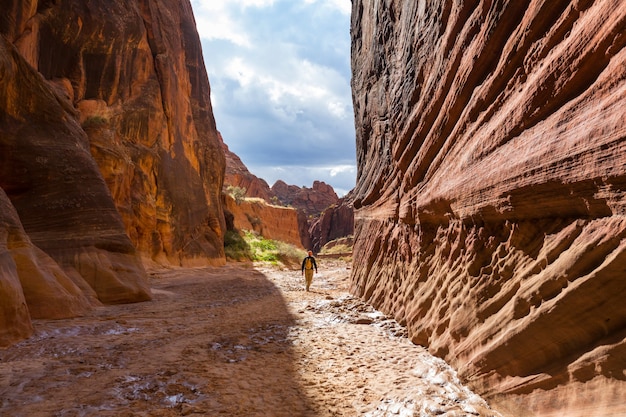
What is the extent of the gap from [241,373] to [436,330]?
2191 mm

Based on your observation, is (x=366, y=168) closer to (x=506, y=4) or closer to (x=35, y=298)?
(x=506, y=4)

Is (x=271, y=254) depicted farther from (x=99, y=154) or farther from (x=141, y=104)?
(x=99, y=154)

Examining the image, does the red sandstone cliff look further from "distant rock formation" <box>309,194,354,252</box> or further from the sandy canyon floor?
"distant rock formation" <box>309,194,354,252</box>

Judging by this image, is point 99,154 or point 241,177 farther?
point 241,177

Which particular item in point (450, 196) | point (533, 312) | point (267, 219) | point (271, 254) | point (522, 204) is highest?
point (267, 219)

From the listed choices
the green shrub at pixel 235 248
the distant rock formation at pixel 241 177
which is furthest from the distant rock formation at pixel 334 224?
the green shrub at pixel 235 248

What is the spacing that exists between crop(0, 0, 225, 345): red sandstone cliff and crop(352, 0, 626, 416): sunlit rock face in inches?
204

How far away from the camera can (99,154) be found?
39.4 feet

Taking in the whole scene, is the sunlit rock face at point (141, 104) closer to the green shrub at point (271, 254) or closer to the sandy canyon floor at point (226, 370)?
the green shrub at point (271, 254)

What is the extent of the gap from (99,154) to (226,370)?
1086cm

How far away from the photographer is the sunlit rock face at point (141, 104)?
41.1 feet

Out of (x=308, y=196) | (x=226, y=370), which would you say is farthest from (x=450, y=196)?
(x=308, y=196)

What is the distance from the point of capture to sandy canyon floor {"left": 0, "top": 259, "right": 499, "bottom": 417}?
114 inches

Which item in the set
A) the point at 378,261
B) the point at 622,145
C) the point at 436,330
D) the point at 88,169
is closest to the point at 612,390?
the point at 622,145
